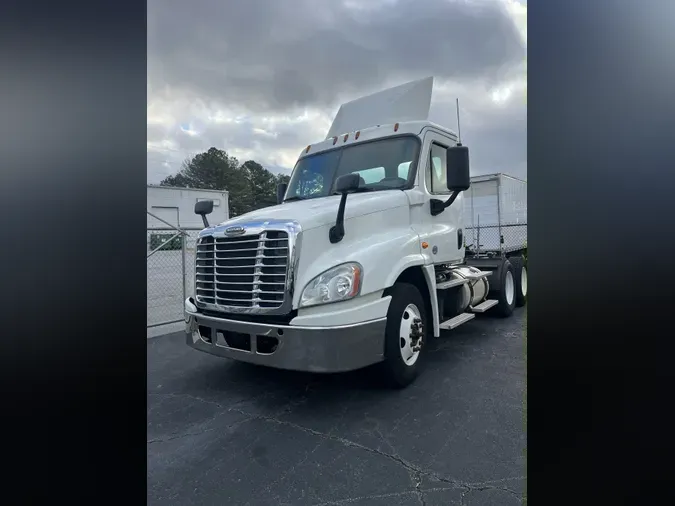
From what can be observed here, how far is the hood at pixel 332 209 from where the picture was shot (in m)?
3.35

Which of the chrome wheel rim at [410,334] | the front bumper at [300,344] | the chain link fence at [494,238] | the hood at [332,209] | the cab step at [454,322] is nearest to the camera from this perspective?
the front bumper at [300,344]

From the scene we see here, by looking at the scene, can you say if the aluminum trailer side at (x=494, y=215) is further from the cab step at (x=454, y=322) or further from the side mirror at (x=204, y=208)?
the side mirror at (x=204, y=208)

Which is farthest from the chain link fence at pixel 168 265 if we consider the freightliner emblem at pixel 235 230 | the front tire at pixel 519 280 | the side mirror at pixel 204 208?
the front tire at pixel 519 280

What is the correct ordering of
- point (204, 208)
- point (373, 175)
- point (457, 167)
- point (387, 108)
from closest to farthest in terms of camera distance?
point (457, 167) < point (204, 208) < point (373, 175) < point (387, 108)

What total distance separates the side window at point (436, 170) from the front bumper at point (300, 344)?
2007 millimetres

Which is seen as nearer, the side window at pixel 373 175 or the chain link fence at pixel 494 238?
the side window at pixel 373 175

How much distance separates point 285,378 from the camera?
4.12 metres

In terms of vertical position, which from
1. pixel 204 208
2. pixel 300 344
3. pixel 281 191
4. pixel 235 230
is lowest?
pixel 300 344

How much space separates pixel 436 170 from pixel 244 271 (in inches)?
106

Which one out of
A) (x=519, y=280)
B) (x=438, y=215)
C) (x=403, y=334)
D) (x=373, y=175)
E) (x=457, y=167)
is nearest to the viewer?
(x=403, y=334)

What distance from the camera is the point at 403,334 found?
3.69 metres

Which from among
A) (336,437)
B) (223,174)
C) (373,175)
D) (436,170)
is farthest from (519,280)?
(223,174)

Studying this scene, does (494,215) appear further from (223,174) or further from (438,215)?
(223,174)
